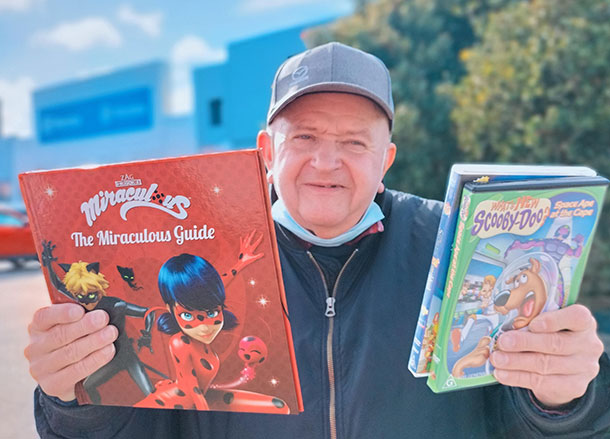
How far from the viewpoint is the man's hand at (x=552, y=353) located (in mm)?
1257

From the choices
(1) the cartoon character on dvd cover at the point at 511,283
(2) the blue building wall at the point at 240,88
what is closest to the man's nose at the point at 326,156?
(1) the cartoon character on dvd cover at the point at 511,283

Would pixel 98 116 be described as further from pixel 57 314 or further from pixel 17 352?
pixel 57 314

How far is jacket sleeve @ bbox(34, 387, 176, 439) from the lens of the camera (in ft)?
4.57

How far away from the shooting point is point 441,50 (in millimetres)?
9141

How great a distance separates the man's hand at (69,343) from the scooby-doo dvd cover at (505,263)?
2.60 ft

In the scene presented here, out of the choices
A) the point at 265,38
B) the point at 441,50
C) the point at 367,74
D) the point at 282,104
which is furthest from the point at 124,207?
the point at 265,38

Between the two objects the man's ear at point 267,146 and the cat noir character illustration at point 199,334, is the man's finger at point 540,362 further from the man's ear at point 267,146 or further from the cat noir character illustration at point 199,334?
the man's ear at point 267,146

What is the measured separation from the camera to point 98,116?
32781 millimetres

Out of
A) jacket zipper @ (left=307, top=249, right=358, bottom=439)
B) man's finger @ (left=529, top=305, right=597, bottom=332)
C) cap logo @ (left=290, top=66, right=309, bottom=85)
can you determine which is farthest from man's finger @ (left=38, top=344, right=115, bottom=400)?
man's finger @ (left=529, top=305, right=597, bottom=332)

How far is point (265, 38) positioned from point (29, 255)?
1142 cm

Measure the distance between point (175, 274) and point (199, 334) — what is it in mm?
152

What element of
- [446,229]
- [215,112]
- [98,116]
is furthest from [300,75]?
[98,116]

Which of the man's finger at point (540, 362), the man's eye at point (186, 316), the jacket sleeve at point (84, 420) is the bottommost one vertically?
the jacket sleeve at point (84, 420)

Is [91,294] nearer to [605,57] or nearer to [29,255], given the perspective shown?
[605,57]
